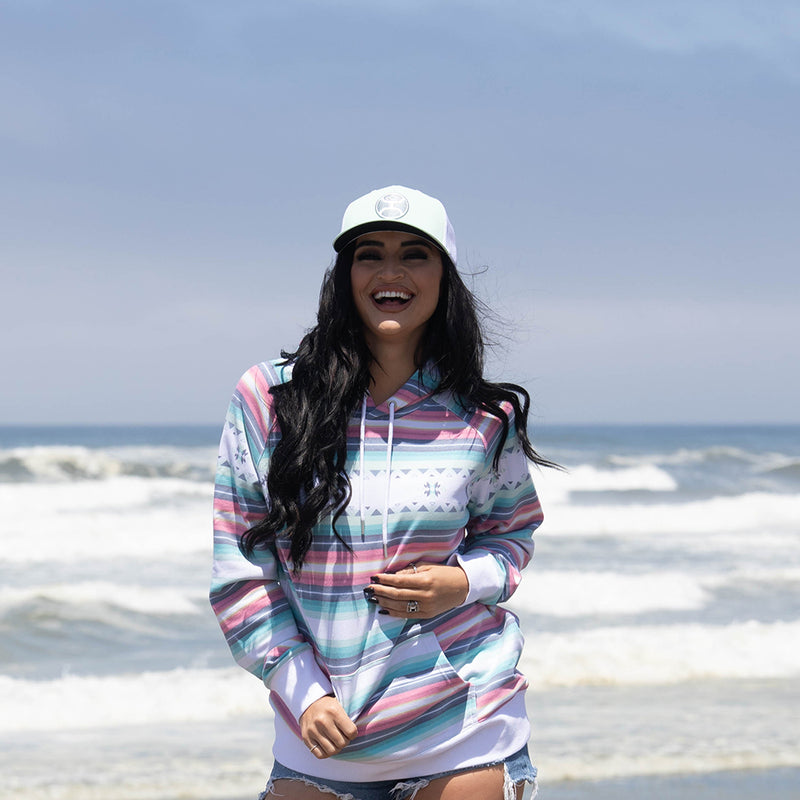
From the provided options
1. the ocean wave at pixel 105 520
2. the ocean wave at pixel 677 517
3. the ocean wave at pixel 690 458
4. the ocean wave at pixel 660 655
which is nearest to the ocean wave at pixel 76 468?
the ocean wave at pixel 105 520

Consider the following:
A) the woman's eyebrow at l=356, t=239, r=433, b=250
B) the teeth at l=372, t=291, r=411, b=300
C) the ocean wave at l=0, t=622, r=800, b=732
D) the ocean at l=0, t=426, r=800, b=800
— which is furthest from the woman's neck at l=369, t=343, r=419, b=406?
the ocean wave at l=0, t=622, r=800, b=732

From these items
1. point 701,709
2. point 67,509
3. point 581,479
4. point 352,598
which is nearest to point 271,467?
point 352,598

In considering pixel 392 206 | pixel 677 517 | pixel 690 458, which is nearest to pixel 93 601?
pixel 392 206

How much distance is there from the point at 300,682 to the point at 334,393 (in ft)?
1.78

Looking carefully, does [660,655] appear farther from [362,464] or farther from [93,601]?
[362,464]

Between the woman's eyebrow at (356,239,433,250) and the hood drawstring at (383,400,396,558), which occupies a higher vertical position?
the woman's eyebrow at (356,239,433,250)

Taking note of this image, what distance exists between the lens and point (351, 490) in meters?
1.97

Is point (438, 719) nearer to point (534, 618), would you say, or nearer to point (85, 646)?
point (85, 646)

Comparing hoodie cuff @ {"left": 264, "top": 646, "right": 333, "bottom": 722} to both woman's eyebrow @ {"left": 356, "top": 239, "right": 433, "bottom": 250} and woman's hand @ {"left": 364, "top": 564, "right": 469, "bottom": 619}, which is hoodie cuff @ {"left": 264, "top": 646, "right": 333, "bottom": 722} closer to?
woman's hand @ {"left": 364, "top": 564, "right": 469, "bottom": 619}

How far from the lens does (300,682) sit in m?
1.90

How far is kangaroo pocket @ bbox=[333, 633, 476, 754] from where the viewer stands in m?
1.90

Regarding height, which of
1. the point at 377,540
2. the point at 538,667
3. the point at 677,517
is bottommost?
the point at 538,667

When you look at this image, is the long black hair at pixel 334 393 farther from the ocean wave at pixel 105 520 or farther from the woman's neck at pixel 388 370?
the ocean wave at pixel 105 520

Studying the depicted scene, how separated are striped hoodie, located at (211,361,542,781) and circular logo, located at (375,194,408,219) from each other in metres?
0.36
